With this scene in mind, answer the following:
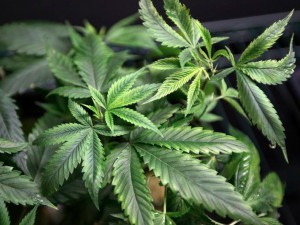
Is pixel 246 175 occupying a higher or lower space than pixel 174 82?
lower

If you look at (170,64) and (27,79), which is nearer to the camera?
(170,64)

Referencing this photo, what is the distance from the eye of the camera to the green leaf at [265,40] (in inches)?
23.6

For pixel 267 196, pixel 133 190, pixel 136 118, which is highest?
pixel 136 118

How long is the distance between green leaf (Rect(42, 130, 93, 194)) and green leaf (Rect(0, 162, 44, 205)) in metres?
0.02

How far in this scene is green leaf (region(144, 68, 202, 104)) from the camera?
60 cm

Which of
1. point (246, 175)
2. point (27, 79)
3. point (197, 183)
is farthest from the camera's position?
point (27, 79)

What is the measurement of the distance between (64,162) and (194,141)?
0.70 feet

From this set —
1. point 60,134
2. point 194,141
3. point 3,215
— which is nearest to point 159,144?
point 194,141

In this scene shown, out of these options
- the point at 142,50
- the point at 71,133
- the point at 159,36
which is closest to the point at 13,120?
the point at 71,133

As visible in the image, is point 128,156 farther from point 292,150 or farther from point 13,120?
point 292,150

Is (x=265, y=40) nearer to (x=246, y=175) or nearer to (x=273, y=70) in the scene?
(x=273, y=70)

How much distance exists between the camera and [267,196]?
0.77m

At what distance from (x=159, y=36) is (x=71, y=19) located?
0.88m

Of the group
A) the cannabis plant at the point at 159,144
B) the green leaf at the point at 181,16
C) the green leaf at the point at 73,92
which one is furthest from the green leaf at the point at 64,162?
the green leaf at the point at 181,16
